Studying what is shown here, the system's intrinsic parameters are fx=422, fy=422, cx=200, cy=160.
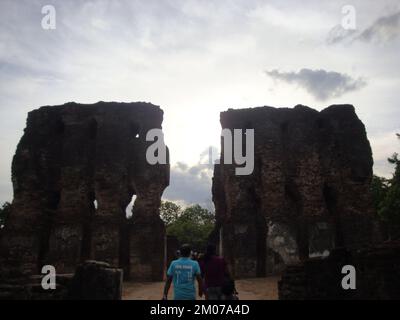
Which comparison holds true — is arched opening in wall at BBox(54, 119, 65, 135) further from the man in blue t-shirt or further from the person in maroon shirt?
the man in blue t-shirt

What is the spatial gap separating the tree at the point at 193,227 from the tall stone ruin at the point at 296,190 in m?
18.9

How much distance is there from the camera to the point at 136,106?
18562 mm

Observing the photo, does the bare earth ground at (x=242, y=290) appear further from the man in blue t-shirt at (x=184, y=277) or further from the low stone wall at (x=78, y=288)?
the man in blue t-shirt at (x=184, y=277)

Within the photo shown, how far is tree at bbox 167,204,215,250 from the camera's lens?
40812 mm

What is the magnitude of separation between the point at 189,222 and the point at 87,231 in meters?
29.0

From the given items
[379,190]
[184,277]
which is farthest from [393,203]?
[184,277]

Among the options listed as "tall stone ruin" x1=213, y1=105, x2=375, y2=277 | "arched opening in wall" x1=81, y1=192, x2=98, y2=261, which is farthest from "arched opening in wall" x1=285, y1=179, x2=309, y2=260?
"arched opening in wall" x1=81, y1=192, x2=98, y2=261

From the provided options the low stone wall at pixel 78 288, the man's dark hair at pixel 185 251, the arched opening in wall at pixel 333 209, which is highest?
the arched opening in wall at pixel 333 209

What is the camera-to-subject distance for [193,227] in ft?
144

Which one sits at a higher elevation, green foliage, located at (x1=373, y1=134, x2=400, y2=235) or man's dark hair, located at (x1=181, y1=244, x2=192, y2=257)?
green foliage, located at (x1=373, y1=134, x2=400, y2=235)

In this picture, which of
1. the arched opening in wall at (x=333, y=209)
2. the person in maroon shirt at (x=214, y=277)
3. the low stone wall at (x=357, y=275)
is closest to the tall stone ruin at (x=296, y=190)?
the arched opening in wall at (x=333, y=209)

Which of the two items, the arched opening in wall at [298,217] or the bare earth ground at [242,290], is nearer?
the bare earth ground at [242,290]

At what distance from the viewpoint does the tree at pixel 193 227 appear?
134 feet

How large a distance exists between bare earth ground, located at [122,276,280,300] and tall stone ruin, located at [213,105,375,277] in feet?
5.65
